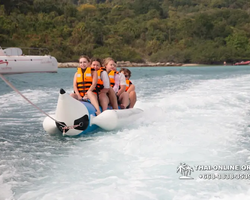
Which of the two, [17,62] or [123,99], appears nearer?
[123,99]

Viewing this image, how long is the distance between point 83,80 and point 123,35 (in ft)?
171

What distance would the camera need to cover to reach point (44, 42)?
150 ft

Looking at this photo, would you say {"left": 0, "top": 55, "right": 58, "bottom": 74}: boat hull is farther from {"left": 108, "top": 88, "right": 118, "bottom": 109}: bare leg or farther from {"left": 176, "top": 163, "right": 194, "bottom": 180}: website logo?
{"left": 176, "top": 163, "right": 194, "bottom": 180}: website logo

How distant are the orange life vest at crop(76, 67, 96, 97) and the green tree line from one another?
38.0 m

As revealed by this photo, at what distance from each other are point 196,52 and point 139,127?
1793 inches

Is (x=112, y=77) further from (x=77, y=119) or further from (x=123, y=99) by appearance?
(x=77, y=119)

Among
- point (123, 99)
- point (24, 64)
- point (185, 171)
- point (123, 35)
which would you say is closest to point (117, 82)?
point (123, 99)

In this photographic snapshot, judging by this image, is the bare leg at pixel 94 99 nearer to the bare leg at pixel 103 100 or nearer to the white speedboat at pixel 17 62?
the bare leg at pixel 103 100

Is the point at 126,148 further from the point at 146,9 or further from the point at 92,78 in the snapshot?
the point at 146,9

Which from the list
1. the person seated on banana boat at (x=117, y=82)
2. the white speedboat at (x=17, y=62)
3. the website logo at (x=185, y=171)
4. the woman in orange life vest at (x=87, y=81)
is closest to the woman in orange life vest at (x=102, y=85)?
the woman in orange life vest at (x=87, y=81)

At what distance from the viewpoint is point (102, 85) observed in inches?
156

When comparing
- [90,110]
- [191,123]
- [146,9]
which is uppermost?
[146,9]

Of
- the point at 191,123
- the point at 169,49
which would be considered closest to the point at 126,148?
the point at 191,123

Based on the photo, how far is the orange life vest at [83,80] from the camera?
3.85m
